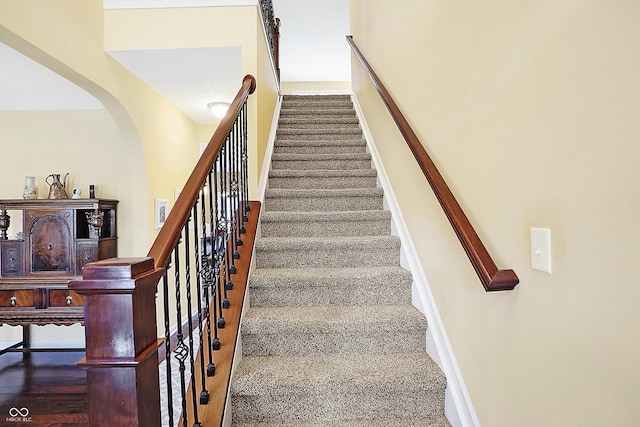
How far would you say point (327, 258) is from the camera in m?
2.18

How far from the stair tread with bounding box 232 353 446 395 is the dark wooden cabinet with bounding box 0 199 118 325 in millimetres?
2821

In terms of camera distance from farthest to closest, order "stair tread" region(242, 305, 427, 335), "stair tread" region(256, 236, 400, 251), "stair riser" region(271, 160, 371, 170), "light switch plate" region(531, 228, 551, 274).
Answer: "stair riser" region(271, 160, 371, 170), "stair tread" region(256, 236, 400, 251), "stair tread" region(242, 305, 427, 335), "light switch plate" region(531, 228, 551, 274)

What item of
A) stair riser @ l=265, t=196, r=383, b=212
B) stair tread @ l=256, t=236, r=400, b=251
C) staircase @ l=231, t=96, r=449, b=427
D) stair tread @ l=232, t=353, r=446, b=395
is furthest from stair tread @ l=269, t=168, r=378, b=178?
stair tread @ l=232, t=353, r=446, b=395

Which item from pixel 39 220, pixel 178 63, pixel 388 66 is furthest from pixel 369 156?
pixel 39 220

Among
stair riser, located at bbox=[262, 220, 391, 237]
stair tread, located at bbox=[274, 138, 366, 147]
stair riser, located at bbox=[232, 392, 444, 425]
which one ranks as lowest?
stair riser, located at bbox=[232, 392, 444, 425]

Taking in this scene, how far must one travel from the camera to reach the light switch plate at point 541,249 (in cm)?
93

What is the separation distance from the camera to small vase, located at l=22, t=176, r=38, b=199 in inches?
146

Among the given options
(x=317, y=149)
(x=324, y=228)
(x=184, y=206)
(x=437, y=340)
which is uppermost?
(x=317, y=149)

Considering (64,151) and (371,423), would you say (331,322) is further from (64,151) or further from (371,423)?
(64,151)

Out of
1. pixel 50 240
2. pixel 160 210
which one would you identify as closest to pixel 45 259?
pixel 50 240

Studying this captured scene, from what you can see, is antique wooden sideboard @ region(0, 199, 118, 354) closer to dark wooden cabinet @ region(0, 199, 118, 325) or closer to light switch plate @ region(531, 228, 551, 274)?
dark wooden cabinet @ region(0, 199, 118, 325)

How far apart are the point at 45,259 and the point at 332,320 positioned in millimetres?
3389

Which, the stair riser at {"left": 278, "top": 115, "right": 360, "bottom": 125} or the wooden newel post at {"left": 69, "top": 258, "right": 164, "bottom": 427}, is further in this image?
the stair riser at {"left": 278, "top": 115, "right": 360, "bottom": 125}

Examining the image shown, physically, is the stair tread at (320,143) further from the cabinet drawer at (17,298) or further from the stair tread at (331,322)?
the cabinet drawer at (17,298)
